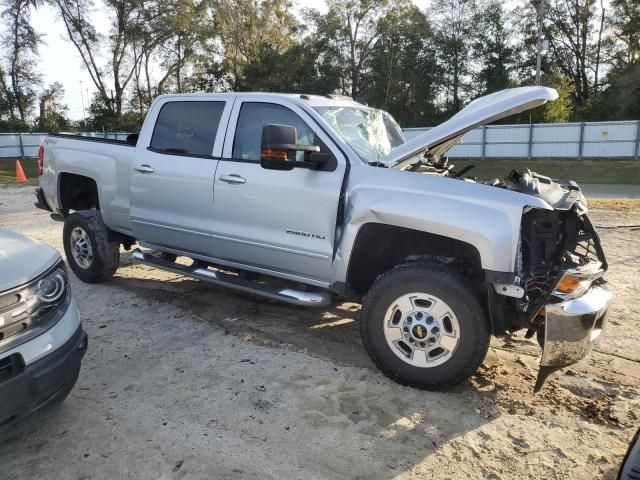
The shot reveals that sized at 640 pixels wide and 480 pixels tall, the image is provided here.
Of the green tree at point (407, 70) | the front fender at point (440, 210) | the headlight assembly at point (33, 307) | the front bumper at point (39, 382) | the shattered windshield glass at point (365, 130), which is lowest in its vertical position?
the front bumper at point (39, 382)

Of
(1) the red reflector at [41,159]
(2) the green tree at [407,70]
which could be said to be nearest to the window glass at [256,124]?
(1) the red reflector at [41,159]

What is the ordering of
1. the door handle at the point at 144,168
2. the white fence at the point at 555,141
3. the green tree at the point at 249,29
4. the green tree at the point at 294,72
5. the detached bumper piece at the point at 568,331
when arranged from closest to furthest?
the detached bumper piece at the point at 568,331 < the door handle at the point at 144,168 < the white fence at the point at 555,141 < the green tree at the point at 294,72 < the green tree at the point at 249,29

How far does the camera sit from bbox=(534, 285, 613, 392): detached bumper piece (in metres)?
3.17

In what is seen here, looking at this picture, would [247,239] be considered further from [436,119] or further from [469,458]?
[436,119]

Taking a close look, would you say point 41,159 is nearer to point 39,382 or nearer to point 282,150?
point 282,150

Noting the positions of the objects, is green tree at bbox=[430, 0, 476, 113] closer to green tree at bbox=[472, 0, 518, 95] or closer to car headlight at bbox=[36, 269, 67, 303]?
green tree at bbox=[472, 0, 518, 95]

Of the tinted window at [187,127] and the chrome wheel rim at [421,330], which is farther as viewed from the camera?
the tinted window at [187,127]

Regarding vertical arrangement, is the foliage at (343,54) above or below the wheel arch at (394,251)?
above

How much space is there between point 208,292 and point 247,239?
1.58 m

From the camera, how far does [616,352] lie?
432cm

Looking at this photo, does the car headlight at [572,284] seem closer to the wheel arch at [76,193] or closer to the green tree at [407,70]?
the wheel arch at [76,193]

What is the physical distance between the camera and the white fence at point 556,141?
24875mm

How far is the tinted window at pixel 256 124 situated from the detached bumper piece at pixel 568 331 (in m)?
2.27

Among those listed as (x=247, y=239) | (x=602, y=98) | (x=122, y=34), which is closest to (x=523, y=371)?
(x=247, y=239)
